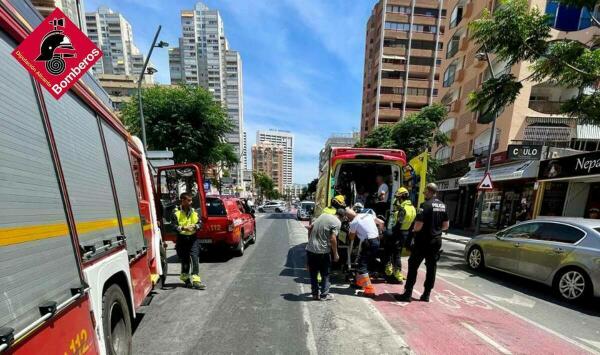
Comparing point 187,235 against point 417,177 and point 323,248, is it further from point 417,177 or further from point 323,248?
point 417,177

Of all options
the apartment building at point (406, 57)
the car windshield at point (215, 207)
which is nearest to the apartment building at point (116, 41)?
the apartment building at point (406, 57)

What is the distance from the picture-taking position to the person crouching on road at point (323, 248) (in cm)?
481

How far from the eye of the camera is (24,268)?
158 centimetres

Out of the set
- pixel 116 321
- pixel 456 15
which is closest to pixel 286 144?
pixel 456 15

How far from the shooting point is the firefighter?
5867mm

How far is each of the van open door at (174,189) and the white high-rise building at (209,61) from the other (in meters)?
66.2

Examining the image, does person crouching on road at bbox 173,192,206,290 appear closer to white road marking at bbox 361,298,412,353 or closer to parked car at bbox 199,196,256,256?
parked car at bbox 199,196,256,256

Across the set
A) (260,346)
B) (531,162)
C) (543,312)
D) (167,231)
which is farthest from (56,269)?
(531,162)

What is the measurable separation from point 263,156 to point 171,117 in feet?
391

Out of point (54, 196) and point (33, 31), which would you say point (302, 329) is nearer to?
point (54, 196)

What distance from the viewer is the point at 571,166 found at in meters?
12.0

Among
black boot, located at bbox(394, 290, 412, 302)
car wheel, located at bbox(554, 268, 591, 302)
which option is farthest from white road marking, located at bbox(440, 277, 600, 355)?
black boot, located at bbox(394, 290, 412, 302)

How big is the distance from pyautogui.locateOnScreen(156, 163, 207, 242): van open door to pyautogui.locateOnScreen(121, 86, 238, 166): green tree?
785cm

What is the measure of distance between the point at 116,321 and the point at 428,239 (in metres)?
4.53
